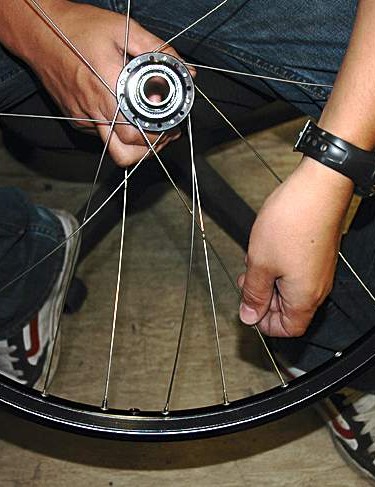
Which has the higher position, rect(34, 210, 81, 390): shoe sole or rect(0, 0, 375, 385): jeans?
rect(0, 0, 375, 385): jeans

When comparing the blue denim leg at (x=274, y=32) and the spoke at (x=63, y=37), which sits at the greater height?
the blue denim leg at (x=274, y=32)

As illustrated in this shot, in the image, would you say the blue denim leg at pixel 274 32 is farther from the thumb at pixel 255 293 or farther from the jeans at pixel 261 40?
the thumb at pixel 255 293

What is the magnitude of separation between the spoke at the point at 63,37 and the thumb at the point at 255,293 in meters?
0.20

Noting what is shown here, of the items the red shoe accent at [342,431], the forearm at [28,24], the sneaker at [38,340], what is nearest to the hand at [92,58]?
the forearm at [28,24]

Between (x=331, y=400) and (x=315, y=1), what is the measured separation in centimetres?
46

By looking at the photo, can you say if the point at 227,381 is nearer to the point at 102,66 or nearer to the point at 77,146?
the point at 77,146

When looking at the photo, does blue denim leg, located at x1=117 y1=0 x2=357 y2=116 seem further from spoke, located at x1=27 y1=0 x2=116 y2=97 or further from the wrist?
the wrist

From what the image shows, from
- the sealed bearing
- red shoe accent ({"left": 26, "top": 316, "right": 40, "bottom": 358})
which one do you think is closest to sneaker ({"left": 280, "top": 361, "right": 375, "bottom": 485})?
red shoe accent ({"left": 26, "top": 316, "right": 40, "bottom": 358})

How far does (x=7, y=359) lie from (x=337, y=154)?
0.58 metres

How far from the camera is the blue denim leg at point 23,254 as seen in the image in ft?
3.75

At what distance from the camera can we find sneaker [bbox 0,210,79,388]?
3.96ft

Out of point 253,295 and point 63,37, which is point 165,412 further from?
point 63,37

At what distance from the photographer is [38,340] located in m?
1.22

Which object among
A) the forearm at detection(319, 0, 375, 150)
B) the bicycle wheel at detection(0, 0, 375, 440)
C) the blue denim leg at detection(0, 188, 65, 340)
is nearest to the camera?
the forearm at detection(319, 0, 375, 150)
